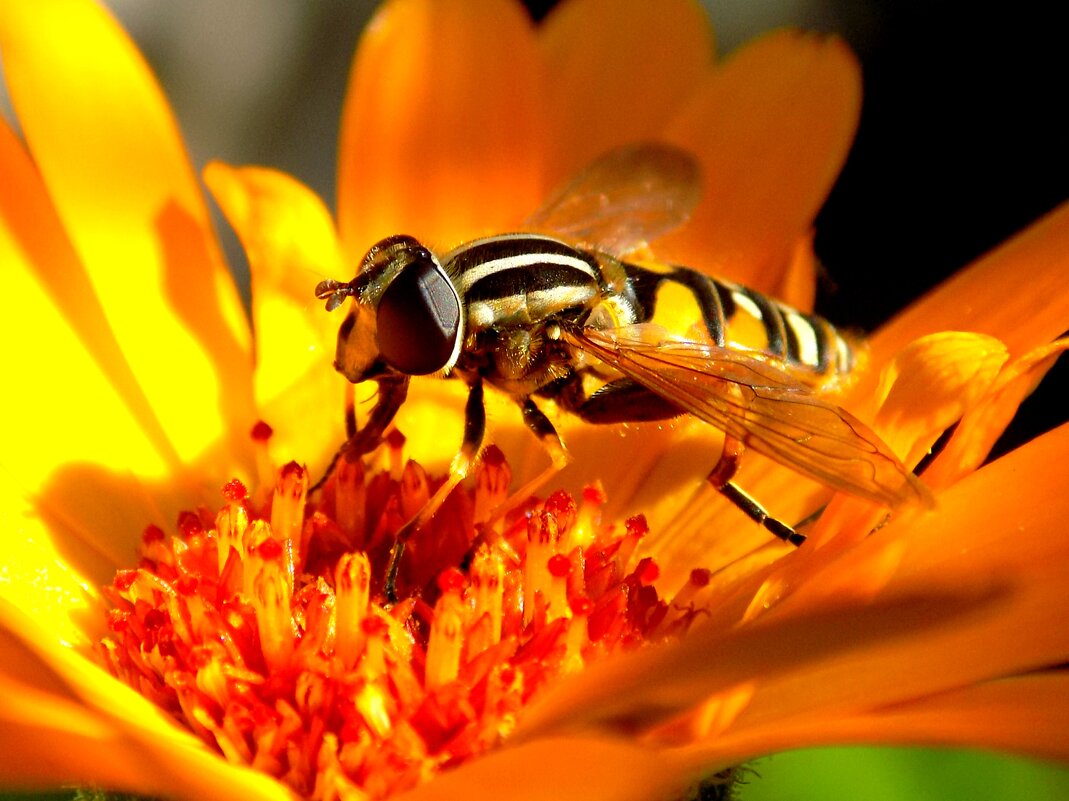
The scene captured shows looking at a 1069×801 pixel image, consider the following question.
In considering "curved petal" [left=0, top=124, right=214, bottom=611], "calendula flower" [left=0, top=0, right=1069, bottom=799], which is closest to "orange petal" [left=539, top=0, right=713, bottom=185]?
"calendula flower" [left=0, top=0, right=1069, bottom=799]

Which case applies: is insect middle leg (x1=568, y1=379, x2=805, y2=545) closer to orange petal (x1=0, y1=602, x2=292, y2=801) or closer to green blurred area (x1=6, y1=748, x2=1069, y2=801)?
green blurred area (x1=6, y1=748, x2=1069, y2=801)

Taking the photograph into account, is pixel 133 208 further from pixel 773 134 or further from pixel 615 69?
pixel 773 134

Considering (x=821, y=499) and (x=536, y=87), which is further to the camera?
(x=536, y=87)

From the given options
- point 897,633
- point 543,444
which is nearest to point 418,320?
point 543,444

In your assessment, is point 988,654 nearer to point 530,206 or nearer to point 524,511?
point 524,511

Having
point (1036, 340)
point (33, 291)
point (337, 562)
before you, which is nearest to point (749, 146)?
point (1036, 340)

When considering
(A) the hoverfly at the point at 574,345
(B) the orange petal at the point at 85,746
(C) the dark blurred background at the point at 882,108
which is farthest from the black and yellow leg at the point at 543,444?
(C) the dark blurred background at the point at 882,108
